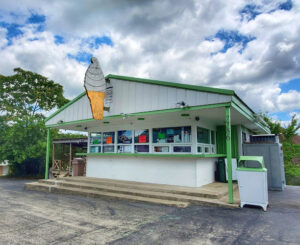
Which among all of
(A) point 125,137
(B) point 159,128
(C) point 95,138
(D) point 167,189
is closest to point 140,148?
(A) point 125,137

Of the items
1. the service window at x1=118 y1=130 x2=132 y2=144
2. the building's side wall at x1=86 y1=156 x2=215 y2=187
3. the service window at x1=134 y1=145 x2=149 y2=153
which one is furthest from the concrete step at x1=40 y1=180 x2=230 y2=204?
the service window at x1=118 y1=130 x2=132 y2=144

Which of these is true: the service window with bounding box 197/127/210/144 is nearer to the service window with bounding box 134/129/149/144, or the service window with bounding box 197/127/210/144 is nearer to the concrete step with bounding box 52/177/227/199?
the concrete step with bounding box 52/177/227/199

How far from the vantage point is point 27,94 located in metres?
20.0

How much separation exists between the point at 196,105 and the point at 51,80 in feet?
63.0

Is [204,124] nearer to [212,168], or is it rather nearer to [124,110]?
[212,168]

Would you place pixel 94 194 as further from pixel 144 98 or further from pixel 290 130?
pixel 290 130

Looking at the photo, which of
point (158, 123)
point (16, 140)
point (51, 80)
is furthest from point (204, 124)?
point (51, 80)

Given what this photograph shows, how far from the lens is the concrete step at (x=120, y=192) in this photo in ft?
19.7

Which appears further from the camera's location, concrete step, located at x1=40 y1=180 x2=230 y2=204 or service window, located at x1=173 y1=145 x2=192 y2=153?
service window, located at x1=173 y1=145 x2=192 y2=153

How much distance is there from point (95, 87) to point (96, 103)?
24.9 inches

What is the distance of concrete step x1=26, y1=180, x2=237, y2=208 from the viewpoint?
19.7 feet

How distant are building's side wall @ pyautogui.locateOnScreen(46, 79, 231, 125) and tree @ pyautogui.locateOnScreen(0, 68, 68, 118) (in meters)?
12.9

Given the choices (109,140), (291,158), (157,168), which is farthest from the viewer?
(291,158)

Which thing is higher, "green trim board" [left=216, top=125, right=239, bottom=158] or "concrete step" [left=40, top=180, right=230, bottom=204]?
"green trim board" [left=216, top=125, right=239, bottom=158]
